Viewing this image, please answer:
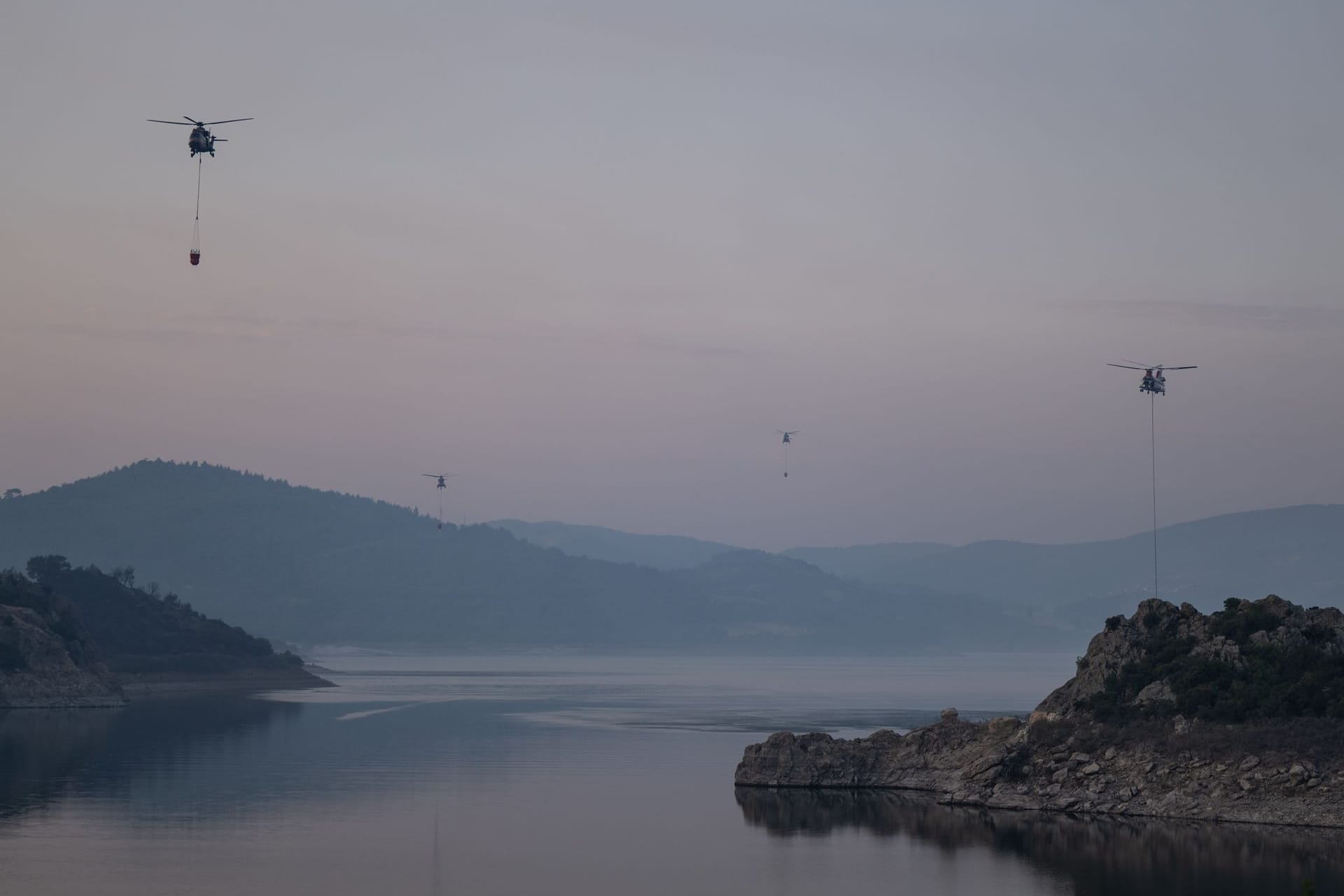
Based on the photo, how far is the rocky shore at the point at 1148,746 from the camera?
53.6 m

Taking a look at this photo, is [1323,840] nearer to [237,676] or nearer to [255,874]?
[255,874]

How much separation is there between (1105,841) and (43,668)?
317 ft

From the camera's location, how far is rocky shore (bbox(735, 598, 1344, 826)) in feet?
176

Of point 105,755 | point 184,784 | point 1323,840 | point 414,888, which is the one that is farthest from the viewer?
point 105,755

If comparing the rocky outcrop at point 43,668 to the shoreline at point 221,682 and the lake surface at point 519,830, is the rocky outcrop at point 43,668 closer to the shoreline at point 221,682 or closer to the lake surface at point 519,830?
the shoreline at point 221,682

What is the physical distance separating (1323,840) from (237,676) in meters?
140

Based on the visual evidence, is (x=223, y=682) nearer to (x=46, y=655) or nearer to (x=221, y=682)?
(x=221, y=682)

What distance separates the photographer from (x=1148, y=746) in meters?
57.2

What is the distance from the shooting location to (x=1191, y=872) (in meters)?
44.7

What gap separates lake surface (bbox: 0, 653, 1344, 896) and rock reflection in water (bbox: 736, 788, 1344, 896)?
0.14 meters

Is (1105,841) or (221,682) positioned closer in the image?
(1105,841)

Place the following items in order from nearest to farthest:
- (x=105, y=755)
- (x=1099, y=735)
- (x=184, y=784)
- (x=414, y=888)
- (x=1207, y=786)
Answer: (x=414, y=888)
(x=1207, y=786)
(x=1099, y=735)
(x=184, y=784)
(x=105, y=755)

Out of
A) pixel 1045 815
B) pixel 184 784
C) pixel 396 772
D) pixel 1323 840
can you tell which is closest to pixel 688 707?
pixel 396 772

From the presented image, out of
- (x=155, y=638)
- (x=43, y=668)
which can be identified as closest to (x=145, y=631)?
(x=155, y=638)
